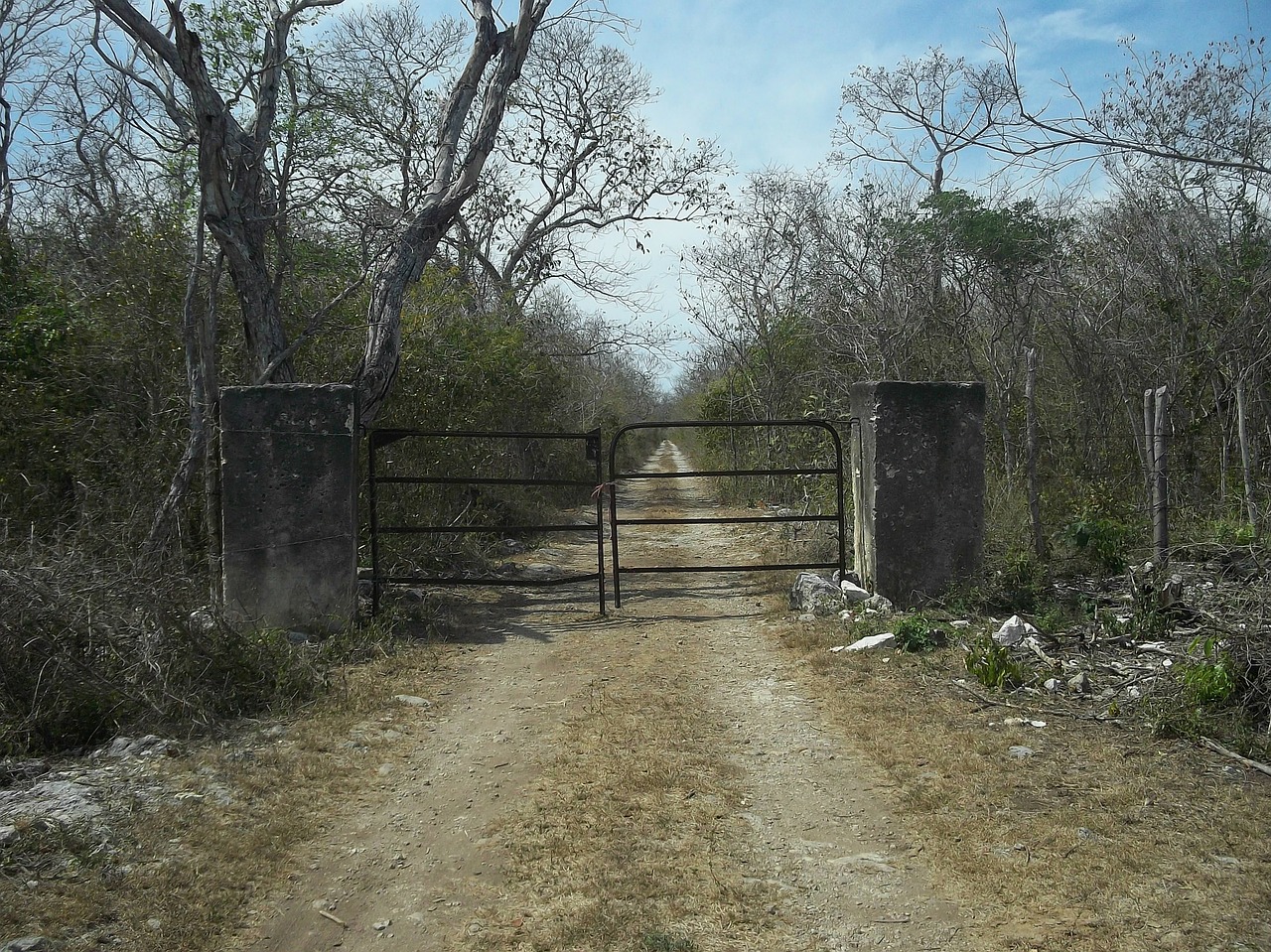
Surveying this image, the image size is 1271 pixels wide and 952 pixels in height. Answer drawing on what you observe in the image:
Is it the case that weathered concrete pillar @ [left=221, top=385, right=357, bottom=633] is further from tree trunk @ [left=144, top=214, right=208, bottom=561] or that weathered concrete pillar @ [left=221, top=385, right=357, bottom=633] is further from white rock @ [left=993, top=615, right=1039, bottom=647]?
white rock @ [left=993, top=615, right=1039, bottom=647]

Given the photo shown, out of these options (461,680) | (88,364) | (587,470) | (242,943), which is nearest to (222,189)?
(88,364)

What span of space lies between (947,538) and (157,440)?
6491 millimetres

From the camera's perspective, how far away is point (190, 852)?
3.63 meters

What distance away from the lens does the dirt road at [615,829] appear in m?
3.13

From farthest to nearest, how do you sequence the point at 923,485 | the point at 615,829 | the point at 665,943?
the point at 923,485
the point at 615,829
the point at 665,943

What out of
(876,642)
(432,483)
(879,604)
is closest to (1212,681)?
(876,642)

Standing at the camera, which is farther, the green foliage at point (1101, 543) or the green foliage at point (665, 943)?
the green foliage at point (1101, 543)

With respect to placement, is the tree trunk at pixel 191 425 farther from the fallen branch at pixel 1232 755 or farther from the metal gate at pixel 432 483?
the fallen branch at pixel 1232 755

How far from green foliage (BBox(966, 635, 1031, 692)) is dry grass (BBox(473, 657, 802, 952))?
1588 millimetres

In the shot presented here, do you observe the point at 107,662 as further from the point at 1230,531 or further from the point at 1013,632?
the point at 1230,531

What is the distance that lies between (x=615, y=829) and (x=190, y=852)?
165cm

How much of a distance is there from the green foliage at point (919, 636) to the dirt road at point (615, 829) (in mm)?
828

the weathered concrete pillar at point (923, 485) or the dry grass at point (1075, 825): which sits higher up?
the weathered concrete pillar at point (923, 485)

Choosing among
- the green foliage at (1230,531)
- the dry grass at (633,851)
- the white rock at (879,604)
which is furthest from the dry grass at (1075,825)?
the green foliage at (1230,531)
